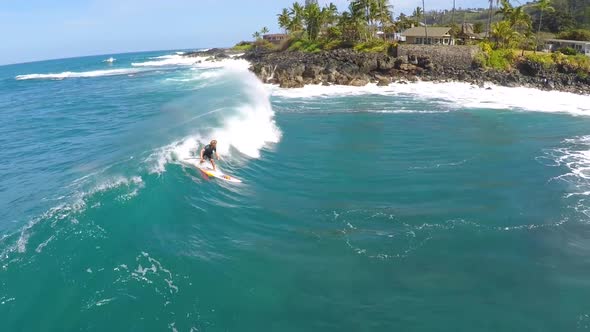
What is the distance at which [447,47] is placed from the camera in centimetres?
5422

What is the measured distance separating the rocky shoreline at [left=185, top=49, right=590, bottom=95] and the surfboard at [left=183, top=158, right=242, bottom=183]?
32.5 m

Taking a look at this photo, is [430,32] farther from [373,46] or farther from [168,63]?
[168,63]

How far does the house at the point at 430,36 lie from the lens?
61062 millimetres

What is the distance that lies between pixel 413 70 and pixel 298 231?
45.0 metres

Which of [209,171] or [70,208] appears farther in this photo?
[209,171]

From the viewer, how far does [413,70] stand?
171ft

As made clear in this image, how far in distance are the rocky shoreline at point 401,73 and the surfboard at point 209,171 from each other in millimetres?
32500

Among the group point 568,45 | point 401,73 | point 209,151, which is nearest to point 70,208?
point 209,151

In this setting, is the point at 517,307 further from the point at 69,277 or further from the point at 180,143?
the point at 180,143

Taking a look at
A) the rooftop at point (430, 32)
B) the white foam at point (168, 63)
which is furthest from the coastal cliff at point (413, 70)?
the white foam at point (168, 63)

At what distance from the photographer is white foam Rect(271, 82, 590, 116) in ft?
112

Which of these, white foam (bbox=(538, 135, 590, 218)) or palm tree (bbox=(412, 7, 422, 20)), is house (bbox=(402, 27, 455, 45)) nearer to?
palm tree (bbox=(412, 7, 422, 20))

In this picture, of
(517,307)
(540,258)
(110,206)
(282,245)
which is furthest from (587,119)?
(110,206)

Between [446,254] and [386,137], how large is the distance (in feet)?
47.9
